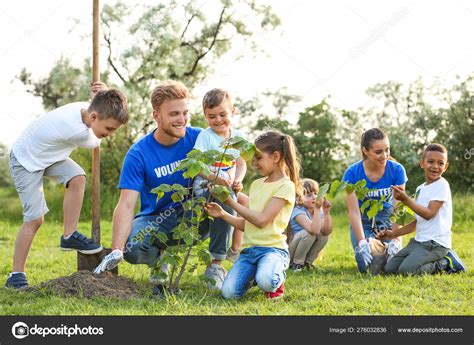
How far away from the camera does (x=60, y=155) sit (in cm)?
416

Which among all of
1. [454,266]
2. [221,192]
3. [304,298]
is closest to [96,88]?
[221,192]

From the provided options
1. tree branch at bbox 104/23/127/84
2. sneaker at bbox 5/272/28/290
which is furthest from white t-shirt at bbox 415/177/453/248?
tree branch at bbox 104/23/127/84

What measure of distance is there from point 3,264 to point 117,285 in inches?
74.6

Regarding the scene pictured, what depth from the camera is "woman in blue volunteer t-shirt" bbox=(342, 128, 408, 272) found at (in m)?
4.69

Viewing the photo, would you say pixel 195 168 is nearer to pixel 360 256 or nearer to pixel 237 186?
pixel 237 186

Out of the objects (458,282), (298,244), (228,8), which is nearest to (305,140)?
(228,8)

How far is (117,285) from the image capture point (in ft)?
12.7

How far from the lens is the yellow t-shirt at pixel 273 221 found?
12.4 feet

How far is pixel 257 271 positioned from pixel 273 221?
33cm

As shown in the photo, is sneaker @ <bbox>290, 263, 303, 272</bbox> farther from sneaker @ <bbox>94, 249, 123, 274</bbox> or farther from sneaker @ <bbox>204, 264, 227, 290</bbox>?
sneaker @ <bbox>94, 249, 123, 274</bbox>

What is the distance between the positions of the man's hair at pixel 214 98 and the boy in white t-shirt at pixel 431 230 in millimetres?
1553

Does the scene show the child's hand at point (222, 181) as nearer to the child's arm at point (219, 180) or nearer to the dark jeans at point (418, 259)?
the child's arm at point (219, 180)

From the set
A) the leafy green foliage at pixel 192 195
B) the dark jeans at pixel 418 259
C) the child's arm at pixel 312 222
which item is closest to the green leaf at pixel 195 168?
the leafy green foliage at pixel 192 195
